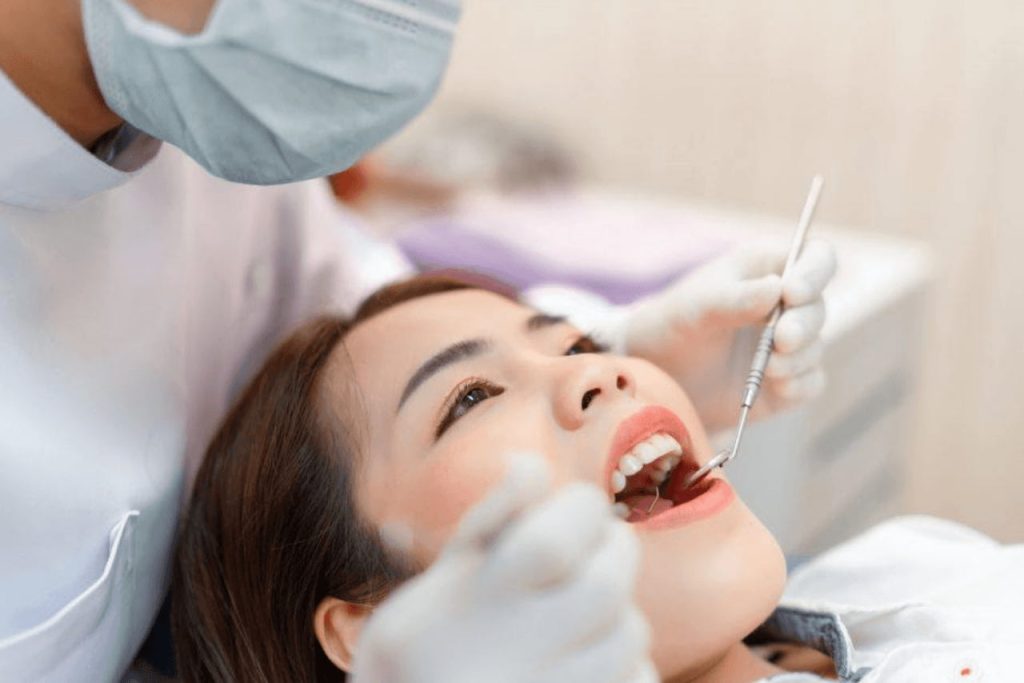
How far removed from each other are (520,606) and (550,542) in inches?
2.6

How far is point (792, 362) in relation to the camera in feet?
4.18

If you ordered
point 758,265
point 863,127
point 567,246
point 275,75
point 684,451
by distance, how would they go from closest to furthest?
point 275,75
point 684,451
point 758,265
point 567,246
point 863,127

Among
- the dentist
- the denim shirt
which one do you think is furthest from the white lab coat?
the denim shirt

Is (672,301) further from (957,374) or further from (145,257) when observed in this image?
(957,374)

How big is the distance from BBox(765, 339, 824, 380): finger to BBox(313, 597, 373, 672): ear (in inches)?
19.7

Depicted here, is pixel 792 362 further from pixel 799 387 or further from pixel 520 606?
pixel 520 606

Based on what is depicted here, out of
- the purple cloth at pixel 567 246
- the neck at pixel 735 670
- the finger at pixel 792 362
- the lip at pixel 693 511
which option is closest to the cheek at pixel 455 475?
the lip at pixel 693 511

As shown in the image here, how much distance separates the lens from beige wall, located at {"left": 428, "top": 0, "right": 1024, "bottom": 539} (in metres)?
2.41

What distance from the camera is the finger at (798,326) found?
1.23 meters

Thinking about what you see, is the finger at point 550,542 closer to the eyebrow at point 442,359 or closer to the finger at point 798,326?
the eyebrow at point 442,359

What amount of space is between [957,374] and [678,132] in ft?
2.61

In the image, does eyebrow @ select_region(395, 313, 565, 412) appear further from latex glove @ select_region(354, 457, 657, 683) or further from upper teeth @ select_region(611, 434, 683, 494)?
latex glove @ select_region(354, 457, 657, 683)

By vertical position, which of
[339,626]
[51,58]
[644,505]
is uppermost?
[51,58]

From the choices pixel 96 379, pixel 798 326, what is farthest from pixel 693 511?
pixel 96 379
